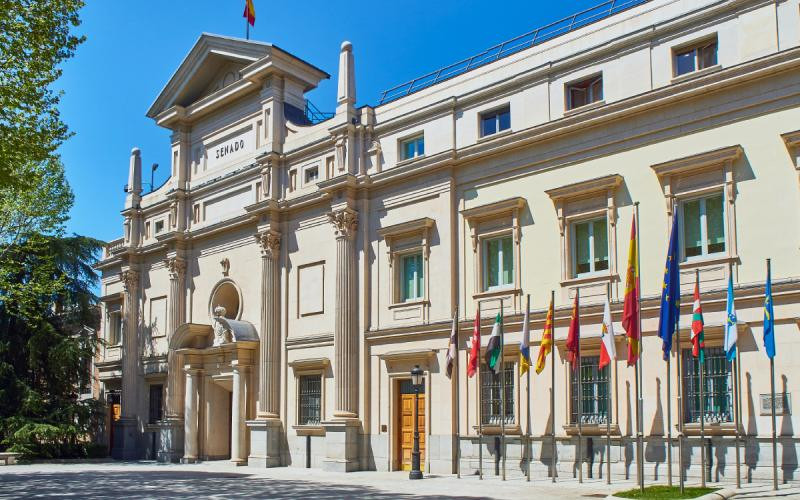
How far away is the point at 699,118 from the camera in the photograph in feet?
71.6

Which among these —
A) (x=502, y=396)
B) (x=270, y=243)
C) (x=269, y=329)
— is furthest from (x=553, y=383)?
(x=270, y=243)

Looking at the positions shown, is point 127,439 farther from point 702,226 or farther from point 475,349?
point 702,226

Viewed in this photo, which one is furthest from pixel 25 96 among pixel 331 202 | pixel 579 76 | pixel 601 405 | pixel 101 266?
pixel 101 266

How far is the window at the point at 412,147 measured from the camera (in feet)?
94.9

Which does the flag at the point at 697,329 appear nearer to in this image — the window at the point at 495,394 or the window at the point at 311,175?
the window at the point at 495,394

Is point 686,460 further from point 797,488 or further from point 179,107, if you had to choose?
point 179,107

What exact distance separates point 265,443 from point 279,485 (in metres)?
7.78

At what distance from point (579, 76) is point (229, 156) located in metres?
16.9

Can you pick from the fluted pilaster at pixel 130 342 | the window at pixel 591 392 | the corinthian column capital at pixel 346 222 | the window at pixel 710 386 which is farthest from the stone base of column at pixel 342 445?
the fluted pilaster at pixel 130 342

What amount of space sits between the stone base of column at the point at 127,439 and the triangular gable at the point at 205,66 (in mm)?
13847

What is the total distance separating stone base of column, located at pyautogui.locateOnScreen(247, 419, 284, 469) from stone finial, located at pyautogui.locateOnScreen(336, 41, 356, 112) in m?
11.5

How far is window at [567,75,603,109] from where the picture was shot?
79.8 feet

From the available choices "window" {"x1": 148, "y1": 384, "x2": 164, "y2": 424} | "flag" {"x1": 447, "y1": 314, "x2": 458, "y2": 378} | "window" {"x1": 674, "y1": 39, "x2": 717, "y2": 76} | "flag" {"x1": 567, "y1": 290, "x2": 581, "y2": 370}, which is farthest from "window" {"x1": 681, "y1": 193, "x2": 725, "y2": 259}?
"window" {"x1": 148, "y1": 384, "x2": 164, "y2": 424}

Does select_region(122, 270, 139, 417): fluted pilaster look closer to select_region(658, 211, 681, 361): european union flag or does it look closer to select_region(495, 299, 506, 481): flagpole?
select_region(495, 299, 506, 481): flagpole
